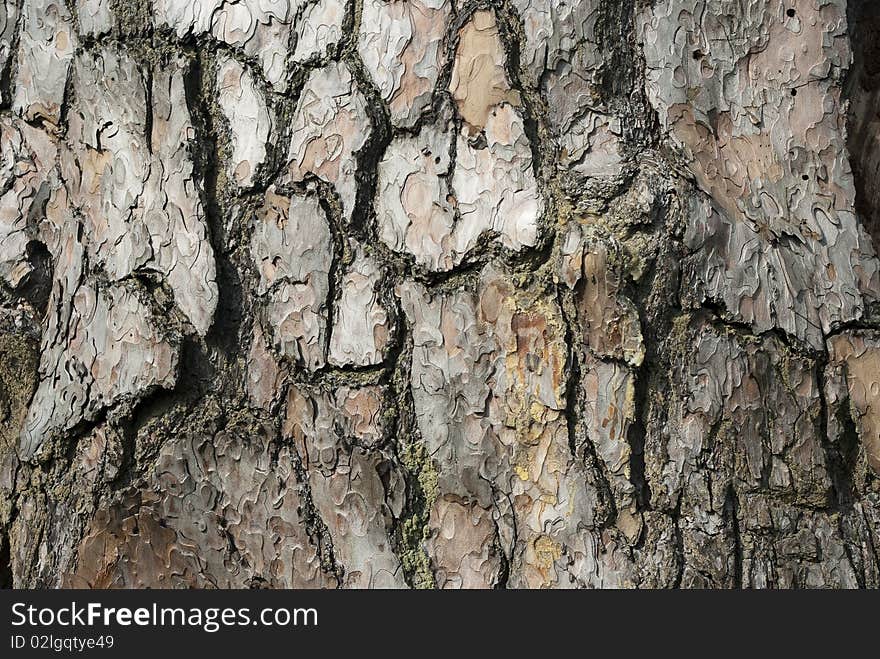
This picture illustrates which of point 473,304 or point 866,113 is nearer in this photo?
point 473,304

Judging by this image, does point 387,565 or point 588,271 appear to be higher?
point 588,271

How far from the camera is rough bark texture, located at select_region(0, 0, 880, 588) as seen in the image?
3.12 ft

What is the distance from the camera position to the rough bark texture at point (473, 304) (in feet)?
3.12

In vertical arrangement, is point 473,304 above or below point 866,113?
below

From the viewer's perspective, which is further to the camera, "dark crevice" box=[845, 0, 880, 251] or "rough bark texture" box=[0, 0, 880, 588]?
"dark crevice" box=[845, 0, 880, 251]

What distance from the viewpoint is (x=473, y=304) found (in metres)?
0.97

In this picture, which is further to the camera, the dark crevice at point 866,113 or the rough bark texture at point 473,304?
the dark crevice at point 866,113

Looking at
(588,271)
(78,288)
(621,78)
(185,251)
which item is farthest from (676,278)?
(78,288)

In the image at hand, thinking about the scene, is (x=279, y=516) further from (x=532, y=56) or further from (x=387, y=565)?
(x=532, y=56)

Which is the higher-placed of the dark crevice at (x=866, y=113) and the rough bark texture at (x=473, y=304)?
the dark crevice at (x=866, y=113)

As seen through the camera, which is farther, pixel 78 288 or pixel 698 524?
pixel 78 288

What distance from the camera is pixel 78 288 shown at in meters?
1.07

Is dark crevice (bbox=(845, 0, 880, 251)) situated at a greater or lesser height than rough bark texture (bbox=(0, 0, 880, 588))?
greater

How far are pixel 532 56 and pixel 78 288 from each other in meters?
0.64
